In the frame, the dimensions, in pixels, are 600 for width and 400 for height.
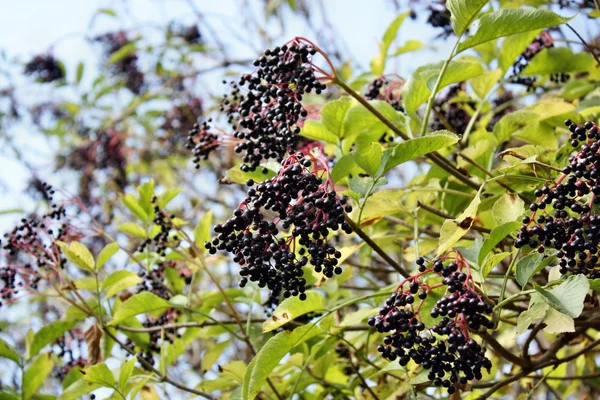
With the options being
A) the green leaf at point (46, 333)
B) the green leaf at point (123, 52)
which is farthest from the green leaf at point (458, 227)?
the green leaf at point (123, 52)

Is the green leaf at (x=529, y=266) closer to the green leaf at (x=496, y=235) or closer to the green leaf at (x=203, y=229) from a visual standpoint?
the green leaf at (x=496, y=235)

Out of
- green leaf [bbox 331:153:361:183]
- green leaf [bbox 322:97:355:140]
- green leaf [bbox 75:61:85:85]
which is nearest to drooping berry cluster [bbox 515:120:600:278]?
green leaf [bbox 331:153:361:183]

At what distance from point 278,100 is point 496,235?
21.5 inches

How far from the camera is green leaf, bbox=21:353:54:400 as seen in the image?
2057 millimetres

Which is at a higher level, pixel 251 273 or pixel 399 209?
pixel 399 209

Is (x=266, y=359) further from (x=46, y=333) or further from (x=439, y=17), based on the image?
(x=439, y=17)

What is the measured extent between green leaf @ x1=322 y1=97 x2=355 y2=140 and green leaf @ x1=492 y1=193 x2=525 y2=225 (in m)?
0.46

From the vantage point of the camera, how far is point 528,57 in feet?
6.95

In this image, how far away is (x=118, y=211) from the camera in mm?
5508

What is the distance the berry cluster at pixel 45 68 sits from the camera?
5043 mm

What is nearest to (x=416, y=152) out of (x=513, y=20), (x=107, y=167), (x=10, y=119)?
(x=513, y=20)

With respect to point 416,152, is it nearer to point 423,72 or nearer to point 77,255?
point 423,72

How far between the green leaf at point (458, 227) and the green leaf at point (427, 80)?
435mm

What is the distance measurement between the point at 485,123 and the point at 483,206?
2.00ft
